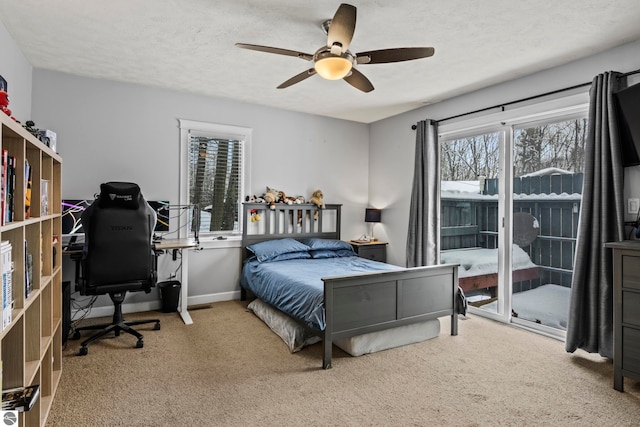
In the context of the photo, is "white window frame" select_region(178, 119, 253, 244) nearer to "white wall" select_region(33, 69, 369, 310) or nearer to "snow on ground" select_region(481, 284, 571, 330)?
"white wall" select_region(33, 69, 369, 310)

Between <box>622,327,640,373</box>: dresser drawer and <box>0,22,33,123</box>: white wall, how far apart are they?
483cm

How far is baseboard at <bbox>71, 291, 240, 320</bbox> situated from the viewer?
3.90 m

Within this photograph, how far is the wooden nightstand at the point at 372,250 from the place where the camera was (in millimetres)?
5191

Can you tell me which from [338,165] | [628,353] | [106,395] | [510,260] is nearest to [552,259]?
[510,260]

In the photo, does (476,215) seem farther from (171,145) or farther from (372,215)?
(171,145)

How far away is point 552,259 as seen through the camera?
3.58 m

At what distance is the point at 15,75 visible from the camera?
3.08m

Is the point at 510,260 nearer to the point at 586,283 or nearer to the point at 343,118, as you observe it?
the point at 586,283

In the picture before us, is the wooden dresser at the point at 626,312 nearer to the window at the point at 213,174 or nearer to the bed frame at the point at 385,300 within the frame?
the bed frame at the point at 385,300

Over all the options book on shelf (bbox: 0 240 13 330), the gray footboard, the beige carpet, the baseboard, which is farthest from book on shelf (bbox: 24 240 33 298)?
the baseboard

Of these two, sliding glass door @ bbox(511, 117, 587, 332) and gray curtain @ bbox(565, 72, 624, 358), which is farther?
sliding glass door @ bbox(511, 117, 587, 332)

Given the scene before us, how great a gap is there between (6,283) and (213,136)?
3.40 meters

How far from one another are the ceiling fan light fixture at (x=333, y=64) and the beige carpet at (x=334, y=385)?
7.04ft

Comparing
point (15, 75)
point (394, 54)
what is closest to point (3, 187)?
point (394, 54)
